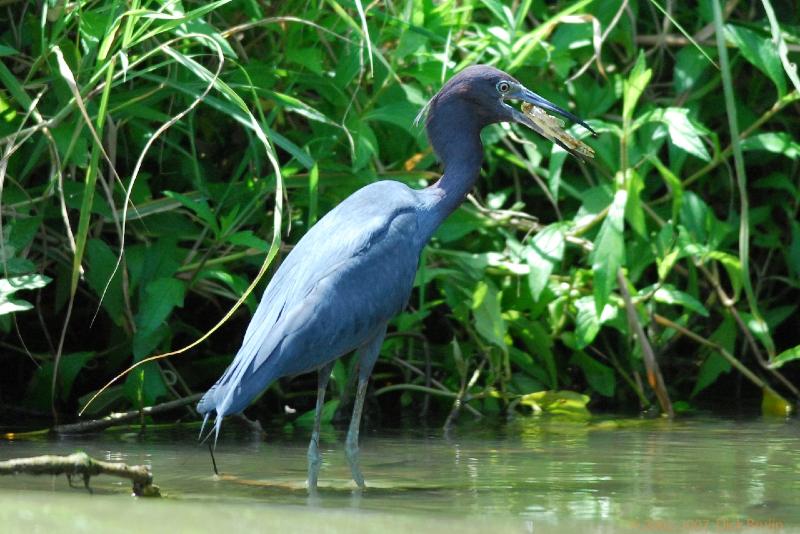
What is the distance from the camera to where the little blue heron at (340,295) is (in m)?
4.11

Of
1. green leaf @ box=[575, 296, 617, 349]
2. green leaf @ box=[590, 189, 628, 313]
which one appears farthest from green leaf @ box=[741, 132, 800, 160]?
green leaf @ box=[575, 296, 617, 349]

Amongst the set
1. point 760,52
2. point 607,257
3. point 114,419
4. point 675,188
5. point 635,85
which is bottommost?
point 114,419

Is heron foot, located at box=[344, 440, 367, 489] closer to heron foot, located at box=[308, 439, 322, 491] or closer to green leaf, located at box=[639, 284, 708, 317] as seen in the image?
heron foot, located at box=[308, 439, 322, 491]

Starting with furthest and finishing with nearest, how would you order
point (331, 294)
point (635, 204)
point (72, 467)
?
1. point (635, 204)
2. point (331, 294)
3. point (72, 467)

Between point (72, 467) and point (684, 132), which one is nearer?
point (72, 467)

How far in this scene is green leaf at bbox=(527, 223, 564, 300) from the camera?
528 centimetres

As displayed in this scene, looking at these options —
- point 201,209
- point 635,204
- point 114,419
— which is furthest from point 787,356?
point 114,419

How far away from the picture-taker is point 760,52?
5.47 m

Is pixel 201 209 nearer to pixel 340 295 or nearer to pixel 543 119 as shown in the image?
pixel 340 295

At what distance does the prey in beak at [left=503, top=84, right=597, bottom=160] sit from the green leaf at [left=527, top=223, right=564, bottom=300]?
461 mm

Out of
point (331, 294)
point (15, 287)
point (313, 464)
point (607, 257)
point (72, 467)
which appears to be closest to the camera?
point (72, 467)

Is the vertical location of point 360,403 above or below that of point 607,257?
below

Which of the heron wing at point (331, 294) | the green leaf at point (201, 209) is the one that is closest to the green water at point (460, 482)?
the heron wing at point (331, 294)

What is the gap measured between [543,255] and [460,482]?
149 centimetres
